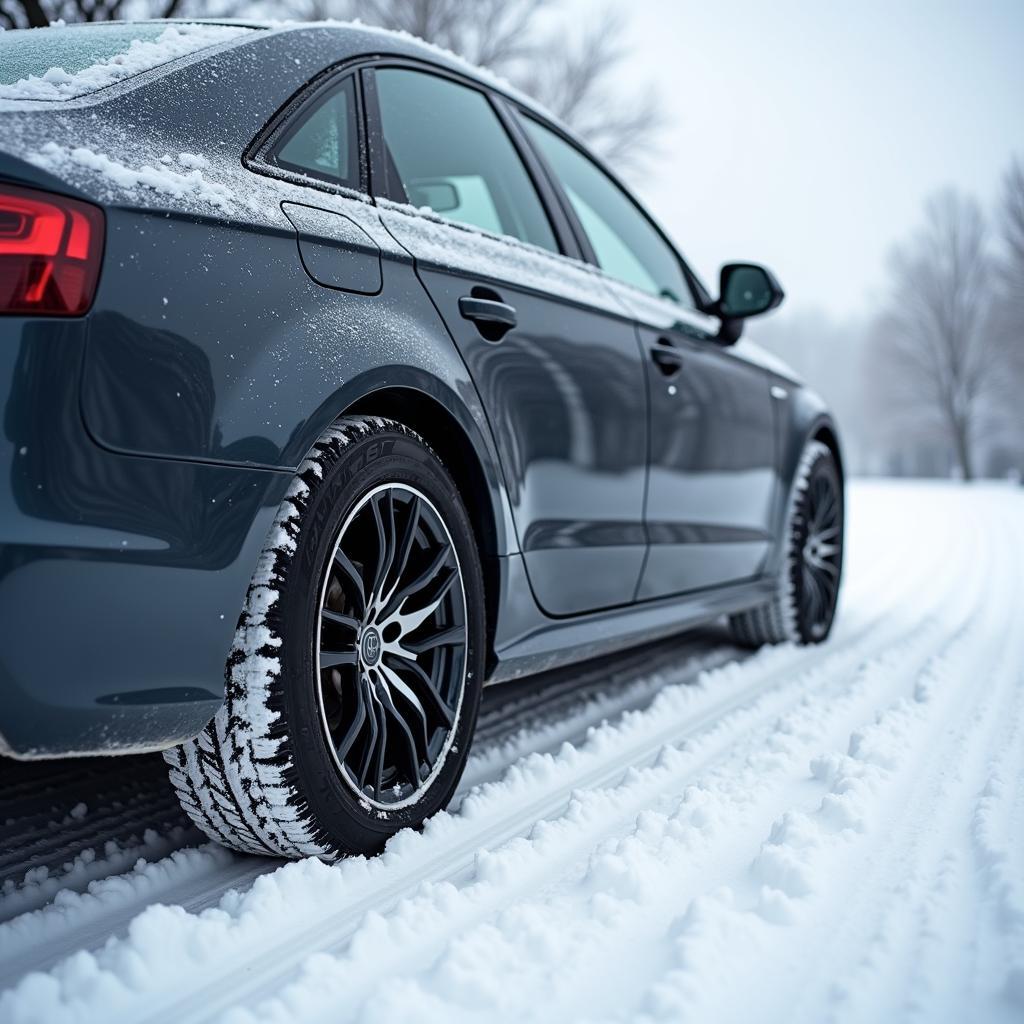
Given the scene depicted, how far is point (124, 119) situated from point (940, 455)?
4991 cm

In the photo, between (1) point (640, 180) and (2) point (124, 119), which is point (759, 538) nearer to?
(2) point (124, 119)

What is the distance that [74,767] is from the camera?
2.43 meters

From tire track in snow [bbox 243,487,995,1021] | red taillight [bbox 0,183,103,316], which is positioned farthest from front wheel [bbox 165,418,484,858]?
red taillight [bbox 0,183,103,316]

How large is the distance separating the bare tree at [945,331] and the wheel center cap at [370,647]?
119 ft

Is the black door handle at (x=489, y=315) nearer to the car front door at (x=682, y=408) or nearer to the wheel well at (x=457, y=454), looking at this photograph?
the wheel well at (x=457, y=454)

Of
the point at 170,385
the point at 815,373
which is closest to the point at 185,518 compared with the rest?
the point at 170,385

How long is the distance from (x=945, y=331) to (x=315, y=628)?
3861cm

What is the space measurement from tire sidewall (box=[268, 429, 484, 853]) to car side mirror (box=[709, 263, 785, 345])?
2003 mm

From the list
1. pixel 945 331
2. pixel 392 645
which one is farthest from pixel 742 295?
pixel 945 331

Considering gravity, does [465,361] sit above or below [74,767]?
above

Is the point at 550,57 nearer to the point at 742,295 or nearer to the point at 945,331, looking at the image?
the point at 742,295

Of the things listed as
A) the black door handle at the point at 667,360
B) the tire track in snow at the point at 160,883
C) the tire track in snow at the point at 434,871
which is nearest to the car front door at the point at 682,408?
the black door handle at the point at 667,360

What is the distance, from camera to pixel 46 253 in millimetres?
1310

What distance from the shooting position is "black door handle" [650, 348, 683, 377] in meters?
2.90
